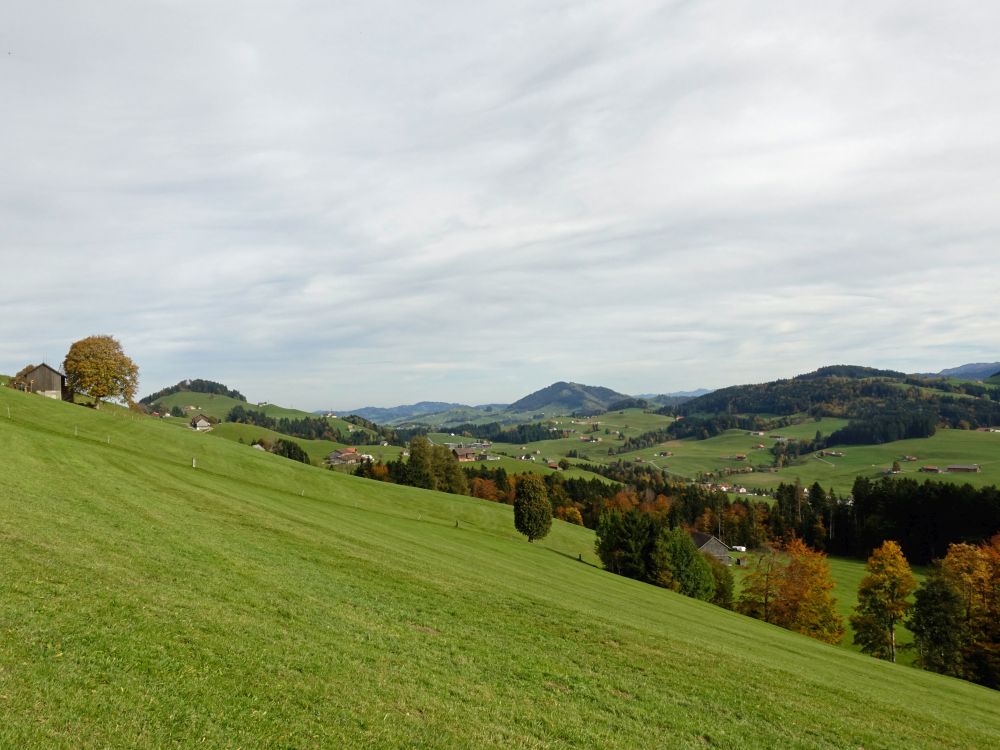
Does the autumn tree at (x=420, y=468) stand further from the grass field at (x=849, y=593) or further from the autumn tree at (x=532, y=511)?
the grass field at (x=849, y=593)

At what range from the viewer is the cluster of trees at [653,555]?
7256cm

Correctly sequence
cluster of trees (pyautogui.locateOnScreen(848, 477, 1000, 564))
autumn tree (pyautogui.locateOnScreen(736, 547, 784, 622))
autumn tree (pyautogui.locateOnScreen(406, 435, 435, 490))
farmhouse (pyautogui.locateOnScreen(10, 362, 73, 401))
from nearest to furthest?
autumn tree (pyautogui.locateOnScreen(736, 547, 784, 622)), farmhouse (pyautogui.locateOnScreen(10, 362, 73, 401)), autumn tree (pyautogui.locateOnScreen(406, 435, 435, 490)), cluster of trees (pyautogui.locateOnScreen(848, 477, 1000, 564))

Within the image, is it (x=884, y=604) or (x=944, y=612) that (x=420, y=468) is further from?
(x=944, y=612)

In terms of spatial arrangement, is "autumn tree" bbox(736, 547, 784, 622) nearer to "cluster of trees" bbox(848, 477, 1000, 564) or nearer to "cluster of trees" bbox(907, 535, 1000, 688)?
"cluster of trees" bbox(907, 535, 1000, 688)

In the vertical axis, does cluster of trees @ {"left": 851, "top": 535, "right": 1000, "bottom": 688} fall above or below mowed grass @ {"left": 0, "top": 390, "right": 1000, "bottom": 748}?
below

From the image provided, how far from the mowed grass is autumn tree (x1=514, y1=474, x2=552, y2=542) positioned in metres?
46.4

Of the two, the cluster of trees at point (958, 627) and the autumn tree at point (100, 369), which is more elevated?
the autumn tree at point (100, 369)

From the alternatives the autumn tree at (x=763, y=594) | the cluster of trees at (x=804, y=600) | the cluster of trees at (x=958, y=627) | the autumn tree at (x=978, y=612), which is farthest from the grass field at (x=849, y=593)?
the autumn tree at (x=763, y=594)

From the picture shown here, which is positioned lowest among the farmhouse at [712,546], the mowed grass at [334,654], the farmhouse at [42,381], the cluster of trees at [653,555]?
the farmhouse at [712,546]

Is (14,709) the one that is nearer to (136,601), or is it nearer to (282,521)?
(136,601)

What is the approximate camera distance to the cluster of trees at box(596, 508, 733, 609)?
72562mm

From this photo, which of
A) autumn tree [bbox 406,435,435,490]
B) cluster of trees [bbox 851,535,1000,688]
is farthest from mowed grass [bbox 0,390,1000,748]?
autumn tree [bbox 406,435,435,490]

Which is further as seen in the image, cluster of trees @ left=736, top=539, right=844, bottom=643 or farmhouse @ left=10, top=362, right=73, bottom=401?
farmhouse @ left=10, top=362, right=73, bottom=401

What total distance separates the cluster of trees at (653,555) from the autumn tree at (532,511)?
366 inches
